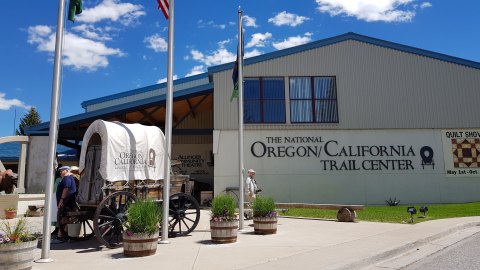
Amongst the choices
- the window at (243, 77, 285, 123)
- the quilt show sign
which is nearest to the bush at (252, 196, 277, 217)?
the window at (243, 77, 285, 123)

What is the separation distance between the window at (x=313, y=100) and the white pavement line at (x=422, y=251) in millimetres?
10036

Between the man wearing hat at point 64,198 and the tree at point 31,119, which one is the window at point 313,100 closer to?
the man wearing hat at point 64,198

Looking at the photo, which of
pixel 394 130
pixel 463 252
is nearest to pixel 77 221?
pixel 463 252

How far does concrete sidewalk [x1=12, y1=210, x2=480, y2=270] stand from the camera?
6.62 meters

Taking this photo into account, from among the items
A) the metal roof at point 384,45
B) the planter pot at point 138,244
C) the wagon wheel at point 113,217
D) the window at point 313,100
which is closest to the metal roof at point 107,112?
the window at point 313,100

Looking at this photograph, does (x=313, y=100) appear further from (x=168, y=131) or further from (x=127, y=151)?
(x=127, y=151)

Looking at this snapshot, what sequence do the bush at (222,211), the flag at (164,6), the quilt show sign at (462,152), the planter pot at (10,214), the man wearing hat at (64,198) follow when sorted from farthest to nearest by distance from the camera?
1. the quilt show sign at (462,152)
2. the planter pot at (10,214)
3. the flag at (164,6)
4. the man wearing hat at (64,198)
5. the bush at (222,211)

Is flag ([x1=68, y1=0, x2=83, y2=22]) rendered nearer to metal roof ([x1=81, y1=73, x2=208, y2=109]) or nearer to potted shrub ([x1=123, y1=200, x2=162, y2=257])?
potted shrub ([x1=123, y1=200, x2=162, y2=257])

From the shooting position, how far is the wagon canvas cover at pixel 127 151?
8664 millimetres

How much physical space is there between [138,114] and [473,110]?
1811 cm

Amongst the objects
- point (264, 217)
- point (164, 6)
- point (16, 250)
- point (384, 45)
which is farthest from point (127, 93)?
point (16, 250)

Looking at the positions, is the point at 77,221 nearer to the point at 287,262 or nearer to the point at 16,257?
the point at 16,257

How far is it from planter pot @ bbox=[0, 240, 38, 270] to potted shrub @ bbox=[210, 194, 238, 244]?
389cm

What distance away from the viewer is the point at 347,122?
66.1ft
